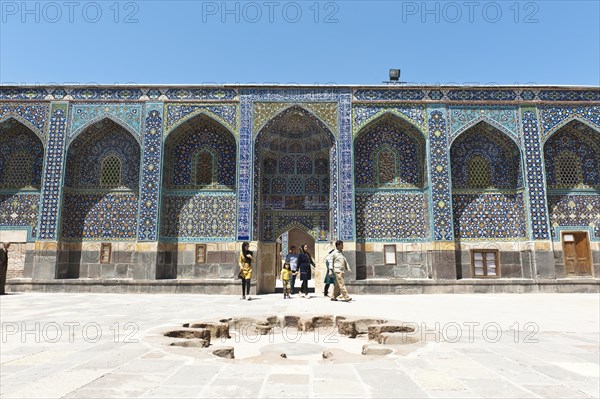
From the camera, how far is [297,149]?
1505 centimetres

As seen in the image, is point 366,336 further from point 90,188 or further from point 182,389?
point 90,188

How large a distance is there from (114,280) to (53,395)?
1164 cm

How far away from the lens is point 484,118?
13.9 m

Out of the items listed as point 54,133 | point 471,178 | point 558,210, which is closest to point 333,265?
point 471,178

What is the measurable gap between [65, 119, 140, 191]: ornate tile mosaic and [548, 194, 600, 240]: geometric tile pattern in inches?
556

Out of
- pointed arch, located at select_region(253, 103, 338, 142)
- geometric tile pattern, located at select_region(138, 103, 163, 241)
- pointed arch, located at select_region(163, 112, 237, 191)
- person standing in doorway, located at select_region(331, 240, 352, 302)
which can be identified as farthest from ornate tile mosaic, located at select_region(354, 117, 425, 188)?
geometric tile pattern, located at select_region(138, 103, 163, 241)

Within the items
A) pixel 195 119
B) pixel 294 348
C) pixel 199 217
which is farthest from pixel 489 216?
pixel 294 348

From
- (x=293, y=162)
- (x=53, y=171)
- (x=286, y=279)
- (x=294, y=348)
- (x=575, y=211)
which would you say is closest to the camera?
(x=294, y=348)

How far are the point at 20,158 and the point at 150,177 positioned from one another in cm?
493

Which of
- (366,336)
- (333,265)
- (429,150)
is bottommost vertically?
(366,336)

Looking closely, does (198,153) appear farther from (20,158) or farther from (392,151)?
(392,151)

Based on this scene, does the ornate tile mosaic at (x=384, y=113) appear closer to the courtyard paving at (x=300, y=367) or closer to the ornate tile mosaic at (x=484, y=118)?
the ornate tile mosaic at (x=484, y=118)

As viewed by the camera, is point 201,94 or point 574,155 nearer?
point 201,94
